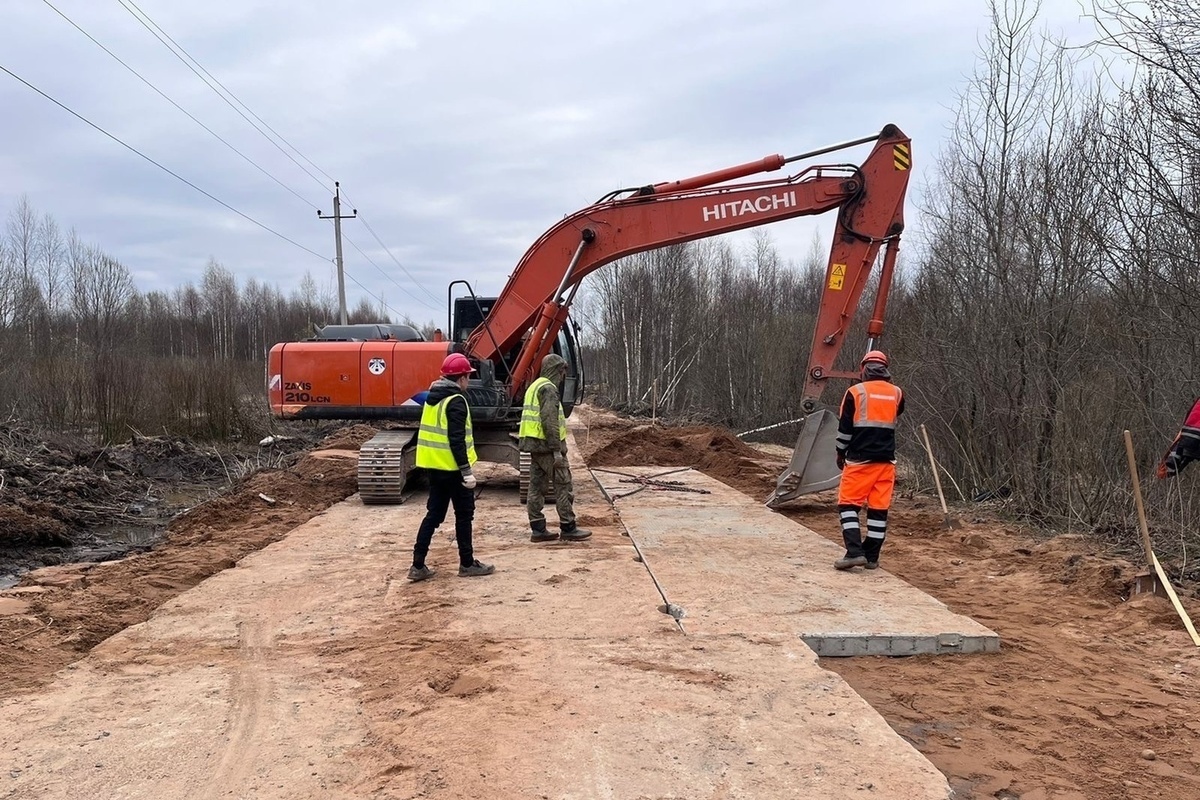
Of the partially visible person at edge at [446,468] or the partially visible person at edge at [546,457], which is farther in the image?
the partially visible person at edge at [546,457]

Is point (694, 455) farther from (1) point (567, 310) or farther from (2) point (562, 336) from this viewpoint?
(1) point (567, 310)

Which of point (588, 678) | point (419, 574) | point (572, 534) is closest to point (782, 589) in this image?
point (588, 678)

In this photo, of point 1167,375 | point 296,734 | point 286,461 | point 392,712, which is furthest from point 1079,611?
point 286,461

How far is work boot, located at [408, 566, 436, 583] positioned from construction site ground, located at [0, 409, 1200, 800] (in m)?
0.07

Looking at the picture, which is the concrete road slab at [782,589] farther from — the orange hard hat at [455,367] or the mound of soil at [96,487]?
the mound of soil at [96,487]

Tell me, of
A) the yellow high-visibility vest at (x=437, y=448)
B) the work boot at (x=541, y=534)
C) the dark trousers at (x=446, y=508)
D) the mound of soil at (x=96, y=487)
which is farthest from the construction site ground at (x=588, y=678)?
the mound of soil at (x=96, y=487)

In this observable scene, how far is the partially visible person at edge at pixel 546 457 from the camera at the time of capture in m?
8.38

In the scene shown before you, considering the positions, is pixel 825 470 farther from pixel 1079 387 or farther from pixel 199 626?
pixel 199 626

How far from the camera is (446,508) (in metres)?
6.88

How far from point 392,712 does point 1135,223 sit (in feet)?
26.4

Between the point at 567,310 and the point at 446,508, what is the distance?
176 inches

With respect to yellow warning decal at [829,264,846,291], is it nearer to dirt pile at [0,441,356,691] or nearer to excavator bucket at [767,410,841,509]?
excavator bucket at [767,410,841,509]

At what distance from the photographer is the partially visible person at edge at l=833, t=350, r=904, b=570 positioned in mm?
7070

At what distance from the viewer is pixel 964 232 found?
1112 centimetres
